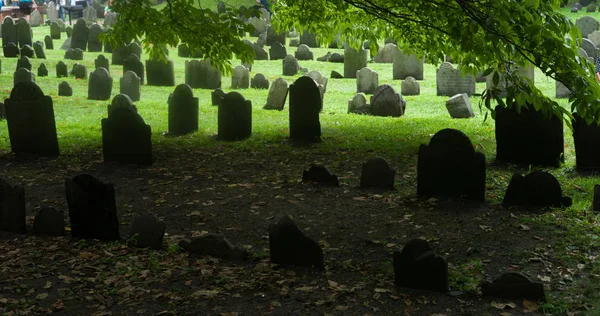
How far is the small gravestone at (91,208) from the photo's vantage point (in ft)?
24.3

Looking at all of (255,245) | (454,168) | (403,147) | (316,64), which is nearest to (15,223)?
(255,245)

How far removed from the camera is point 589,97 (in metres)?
7.18

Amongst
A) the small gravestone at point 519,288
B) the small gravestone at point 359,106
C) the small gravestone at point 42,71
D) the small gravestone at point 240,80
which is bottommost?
the small gravestone at point 519,288

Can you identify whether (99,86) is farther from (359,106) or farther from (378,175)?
(378,175)

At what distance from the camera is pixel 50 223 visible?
7750 mm

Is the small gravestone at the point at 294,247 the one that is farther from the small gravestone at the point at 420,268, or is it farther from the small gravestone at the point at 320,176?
the small gravestone at the point at 320,176

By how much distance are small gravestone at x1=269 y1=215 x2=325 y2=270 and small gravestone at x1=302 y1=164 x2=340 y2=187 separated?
3.09 metres

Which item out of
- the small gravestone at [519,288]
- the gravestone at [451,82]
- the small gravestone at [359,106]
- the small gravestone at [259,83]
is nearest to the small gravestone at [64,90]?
the small gravestone at [259,83]

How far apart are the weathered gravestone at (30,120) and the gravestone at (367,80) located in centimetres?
952

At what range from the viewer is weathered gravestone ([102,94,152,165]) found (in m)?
10.9

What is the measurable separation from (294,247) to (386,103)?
31.4 ft

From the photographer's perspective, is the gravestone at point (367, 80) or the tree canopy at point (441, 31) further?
the gravestone at point (367, 80)

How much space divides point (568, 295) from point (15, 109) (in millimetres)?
8570

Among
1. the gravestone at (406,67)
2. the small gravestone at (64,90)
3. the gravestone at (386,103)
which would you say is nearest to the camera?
the gravestone at (386,103)
